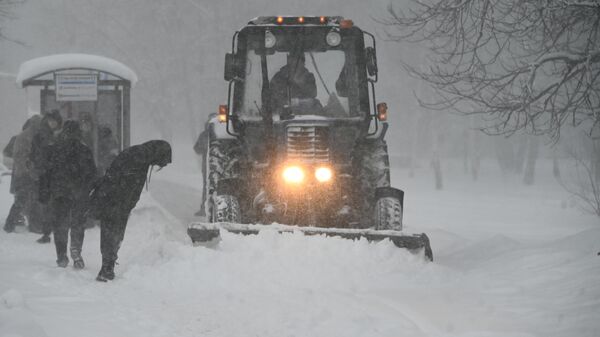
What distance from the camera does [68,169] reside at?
7691 mm

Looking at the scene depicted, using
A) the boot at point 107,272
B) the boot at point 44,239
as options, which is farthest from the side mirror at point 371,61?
the boot at point 44,239

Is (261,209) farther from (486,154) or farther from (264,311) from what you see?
(486,154)

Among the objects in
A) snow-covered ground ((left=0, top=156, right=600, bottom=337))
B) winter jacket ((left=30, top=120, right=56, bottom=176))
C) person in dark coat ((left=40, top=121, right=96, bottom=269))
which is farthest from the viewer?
winter jacket ((left=30, top=120, right=56, bottom=176))

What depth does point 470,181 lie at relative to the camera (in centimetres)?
3453

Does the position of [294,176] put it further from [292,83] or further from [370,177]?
[292,83]

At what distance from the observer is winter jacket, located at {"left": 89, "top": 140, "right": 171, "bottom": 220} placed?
6863 millimetres

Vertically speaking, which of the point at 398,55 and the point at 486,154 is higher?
the point at 398,55

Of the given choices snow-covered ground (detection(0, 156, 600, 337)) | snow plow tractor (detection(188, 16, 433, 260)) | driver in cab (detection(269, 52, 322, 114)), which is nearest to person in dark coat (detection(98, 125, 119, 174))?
snow-covered ground (detection(0, 156, 600, 337))

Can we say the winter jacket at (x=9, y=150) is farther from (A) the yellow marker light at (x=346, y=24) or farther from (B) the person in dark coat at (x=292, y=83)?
(A) the yellow marker light at (x=346, y=24)

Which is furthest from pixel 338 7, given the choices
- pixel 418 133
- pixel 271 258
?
pixel 271 258

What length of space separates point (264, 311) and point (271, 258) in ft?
3.50

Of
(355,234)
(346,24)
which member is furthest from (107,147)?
(355,234)

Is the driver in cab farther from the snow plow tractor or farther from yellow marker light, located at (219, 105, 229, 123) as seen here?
yellow marker light, located at (219, 105, 229, 123)

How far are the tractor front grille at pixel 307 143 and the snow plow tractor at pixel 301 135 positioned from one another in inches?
0.4
